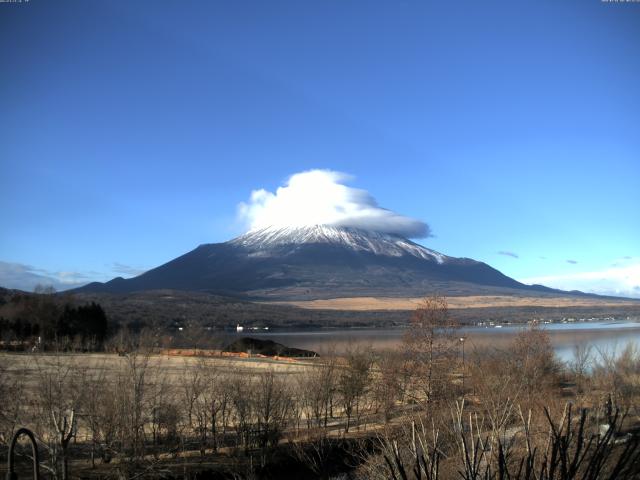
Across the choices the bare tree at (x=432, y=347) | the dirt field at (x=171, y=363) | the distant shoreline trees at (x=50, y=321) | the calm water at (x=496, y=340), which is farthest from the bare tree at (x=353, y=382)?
the distant shoreline trees at (x=50, y=321)

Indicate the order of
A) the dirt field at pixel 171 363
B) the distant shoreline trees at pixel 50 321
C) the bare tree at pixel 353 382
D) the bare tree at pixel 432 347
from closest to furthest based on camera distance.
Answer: the bare tree at pixel 432 347 → the bare tree at pixel 353 382 → the dirt field at pixel 171 363 → the distant shoreline trees at pixel 50 321

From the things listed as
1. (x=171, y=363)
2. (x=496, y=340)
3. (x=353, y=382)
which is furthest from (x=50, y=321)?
(x=353, y=382)

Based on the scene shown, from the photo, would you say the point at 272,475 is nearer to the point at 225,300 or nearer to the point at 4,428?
the point at 4,428

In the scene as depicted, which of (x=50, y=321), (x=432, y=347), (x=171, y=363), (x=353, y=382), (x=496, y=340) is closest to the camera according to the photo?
(x=432, y=347)

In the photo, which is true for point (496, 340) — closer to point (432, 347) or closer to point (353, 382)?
point (353, 382)

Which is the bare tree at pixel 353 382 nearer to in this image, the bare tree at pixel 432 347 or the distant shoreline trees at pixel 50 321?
the bare tree at pixel 432 347

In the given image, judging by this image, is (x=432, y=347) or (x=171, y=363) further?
(x=171, y=363)

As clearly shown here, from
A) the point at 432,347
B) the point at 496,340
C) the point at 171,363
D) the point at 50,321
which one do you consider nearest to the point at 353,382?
the point at 432,347

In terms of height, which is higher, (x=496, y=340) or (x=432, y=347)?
(x=432, y=347)

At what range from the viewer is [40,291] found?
308 feet

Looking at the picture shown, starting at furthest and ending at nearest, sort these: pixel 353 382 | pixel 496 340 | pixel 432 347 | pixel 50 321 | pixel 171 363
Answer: pixel 50 321
pixel 496 340
pixel 171 363
pixel 353 382
pixel 432 347

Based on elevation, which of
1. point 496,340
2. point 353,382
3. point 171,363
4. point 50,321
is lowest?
point 171,363

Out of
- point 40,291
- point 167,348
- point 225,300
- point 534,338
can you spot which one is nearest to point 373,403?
point 534,338

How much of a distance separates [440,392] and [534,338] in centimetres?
1174
